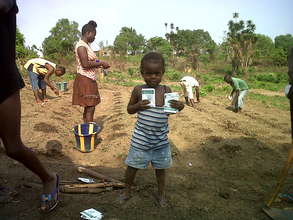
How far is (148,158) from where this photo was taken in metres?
2.35

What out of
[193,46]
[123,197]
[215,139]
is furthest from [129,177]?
[193,46]

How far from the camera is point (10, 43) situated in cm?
181

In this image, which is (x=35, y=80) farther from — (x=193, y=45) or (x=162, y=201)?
(x=193, y=45)

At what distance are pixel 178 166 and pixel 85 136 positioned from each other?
5.14 feet

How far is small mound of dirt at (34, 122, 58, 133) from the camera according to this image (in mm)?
5054

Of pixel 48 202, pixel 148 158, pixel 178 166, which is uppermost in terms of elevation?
pixel 148 158

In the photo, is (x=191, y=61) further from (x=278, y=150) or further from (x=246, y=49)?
(x=278, y=150)

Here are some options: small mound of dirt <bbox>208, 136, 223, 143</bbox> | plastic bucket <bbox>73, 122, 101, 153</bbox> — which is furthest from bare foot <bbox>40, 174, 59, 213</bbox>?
small mound of dirt <bbox>208, 136, 223, 143</bbox>

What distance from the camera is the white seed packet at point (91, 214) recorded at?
6.82 ft

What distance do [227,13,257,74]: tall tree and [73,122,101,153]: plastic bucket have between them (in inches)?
966

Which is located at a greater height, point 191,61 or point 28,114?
point 191,61

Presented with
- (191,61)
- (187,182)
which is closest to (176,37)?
(191,61)

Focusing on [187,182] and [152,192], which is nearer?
[152,192]

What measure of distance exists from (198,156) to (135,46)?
197ft
